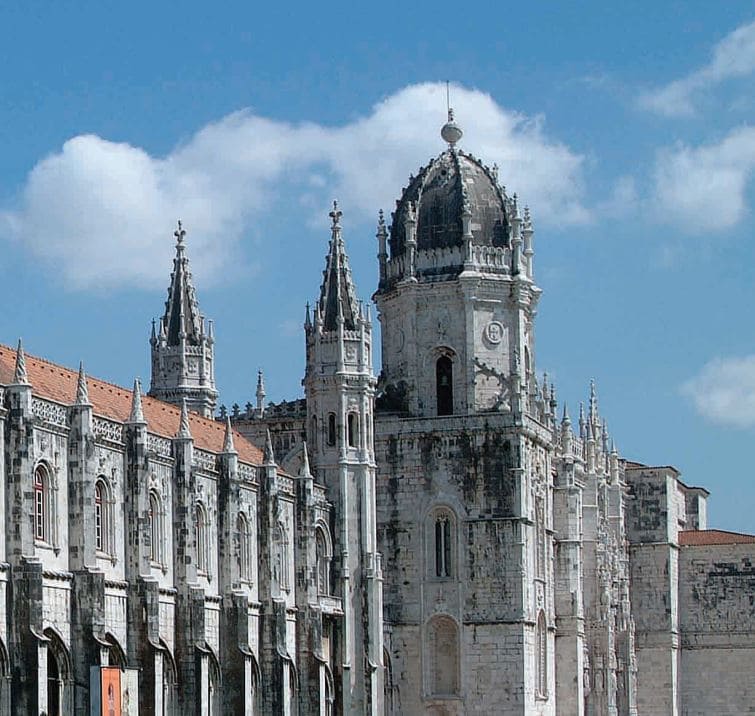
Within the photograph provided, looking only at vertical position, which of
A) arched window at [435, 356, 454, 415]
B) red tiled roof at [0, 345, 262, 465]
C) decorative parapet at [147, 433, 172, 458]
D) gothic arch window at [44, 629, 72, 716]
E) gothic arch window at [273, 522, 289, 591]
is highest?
arched window at [435, 356, 454, 415]

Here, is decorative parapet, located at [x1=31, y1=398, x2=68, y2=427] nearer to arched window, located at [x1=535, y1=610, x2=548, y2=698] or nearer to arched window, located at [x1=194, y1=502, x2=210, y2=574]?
arched window, located at [x1=194, y1=502, x2=210, y2=574]

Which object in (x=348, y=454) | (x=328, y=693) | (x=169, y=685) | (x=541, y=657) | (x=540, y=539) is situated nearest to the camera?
(x=169, y=685)

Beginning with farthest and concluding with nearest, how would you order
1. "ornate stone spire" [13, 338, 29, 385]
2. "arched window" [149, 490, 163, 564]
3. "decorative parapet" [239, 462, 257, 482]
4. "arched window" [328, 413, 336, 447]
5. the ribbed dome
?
the ribbed dome, "arched window" [328, 413, 336, 447], "decorative parapet" [239, 462, 257, 482], "arched window" [149, 490, 163, 564], "ornate stone spire" [13, 338, 29, 385]

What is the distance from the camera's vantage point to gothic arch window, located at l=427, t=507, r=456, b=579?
83.1m

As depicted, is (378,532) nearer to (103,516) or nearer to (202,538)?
(202,538)

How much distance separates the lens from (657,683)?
10675 cm

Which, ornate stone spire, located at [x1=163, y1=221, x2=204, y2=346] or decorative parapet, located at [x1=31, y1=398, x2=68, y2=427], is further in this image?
ornate stone spire, located at [x1=163, y1=221, x2=204, y2=346]

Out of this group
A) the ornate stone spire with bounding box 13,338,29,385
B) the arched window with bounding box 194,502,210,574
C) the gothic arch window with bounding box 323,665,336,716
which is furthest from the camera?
the gothic arch window with bounding box 323,665,336,716

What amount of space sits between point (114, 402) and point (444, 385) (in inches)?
895

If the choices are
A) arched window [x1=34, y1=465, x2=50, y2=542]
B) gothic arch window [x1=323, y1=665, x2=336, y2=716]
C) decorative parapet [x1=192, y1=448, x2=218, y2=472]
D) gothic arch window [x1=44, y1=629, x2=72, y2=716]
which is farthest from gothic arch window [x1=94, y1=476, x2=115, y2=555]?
gothic arch window [x1=323, y1=665, x2=336, y2=716]

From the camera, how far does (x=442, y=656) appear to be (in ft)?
274

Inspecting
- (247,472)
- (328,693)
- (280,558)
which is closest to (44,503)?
(247,472)

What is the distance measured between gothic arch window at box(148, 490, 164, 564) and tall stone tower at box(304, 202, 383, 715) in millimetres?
14357

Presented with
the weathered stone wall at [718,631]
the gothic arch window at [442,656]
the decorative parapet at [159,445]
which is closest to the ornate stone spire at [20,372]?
the decorative parapet at [159,445]
